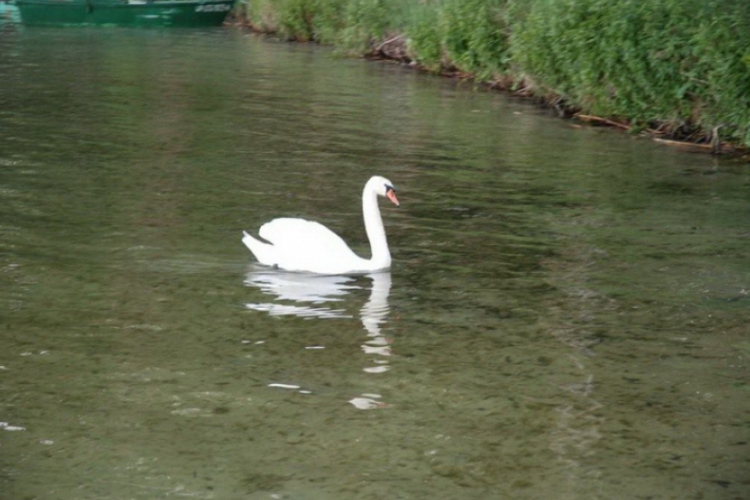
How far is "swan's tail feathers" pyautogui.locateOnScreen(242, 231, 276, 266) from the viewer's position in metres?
10.0

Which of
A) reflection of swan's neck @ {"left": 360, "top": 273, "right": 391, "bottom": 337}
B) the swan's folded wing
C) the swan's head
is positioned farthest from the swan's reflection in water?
the swan's head

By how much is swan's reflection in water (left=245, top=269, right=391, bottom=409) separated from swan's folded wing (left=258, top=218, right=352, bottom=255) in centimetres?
21

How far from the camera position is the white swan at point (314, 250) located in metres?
9.87

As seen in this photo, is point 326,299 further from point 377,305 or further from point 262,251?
point 262,251

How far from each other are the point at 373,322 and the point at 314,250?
130 centimetres

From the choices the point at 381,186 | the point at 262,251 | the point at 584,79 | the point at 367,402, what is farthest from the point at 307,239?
the point at 584,79

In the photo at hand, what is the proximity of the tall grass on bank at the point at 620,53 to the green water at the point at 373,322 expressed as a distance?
34.0 inches

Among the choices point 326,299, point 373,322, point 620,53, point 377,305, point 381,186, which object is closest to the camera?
point 373,322

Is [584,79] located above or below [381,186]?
above

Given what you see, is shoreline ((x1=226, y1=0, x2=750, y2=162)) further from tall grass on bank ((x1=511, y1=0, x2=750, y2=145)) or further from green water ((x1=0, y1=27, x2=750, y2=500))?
green water ((x1=0, y1=27, x2=750, y2=500))

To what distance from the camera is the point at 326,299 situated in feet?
30.6

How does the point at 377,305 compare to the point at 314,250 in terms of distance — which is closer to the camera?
the point at 377,305

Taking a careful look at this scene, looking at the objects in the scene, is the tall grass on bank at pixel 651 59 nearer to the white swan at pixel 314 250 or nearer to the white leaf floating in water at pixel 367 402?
the white swan at pixel 314 250

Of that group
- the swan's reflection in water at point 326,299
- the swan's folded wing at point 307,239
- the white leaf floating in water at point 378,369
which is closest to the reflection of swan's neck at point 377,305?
the swan's reflection in water at point 326,299
